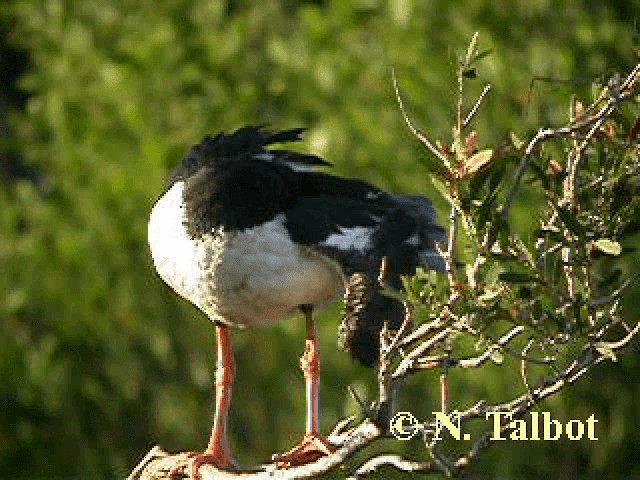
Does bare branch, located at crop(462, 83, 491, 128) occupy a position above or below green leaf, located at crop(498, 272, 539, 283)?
above

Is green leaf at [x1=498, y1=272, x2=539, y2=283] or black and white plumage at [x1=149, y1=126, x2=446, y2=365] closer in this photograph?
green leaf at [x1=498, y1=272, x2=539, y2=283]

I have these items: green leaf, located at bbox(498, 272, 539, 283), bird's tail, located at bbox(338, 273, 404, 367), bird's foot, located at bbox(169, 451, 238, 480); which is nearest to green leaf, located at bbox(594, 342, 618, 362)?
green leaf, located at bbox(498, 272, 539, 283)

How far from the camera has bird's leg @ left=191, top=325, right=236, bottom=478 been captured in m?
6.38

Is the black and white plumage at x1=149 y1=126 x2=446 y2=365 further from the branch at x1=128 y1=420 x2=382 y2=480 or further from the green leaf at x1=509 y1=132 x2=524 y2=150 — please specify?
the green leaf at x1=509 y1=132 x2=524 y2=150

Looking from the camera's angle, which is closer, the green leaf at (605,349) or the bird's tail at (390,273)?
the green leaf at (605,349)

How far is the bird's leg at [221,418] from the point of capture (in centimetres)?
638

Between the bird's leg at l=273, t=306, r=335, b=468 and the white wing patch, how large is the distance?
18.2 inches

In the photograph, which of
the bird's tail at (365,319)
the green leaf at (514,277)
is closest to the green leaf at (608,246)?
the green leaf at (514,277)

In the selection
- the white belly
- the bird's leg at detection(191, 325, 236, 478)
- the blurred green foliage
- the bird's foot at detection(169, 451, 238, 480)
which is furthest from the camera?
the blurred green foliage

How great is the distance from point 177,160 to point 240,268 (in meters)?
6.03

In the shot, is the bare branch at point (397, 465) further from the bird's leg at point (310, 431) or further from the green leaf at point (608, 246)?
the bird's leg at point (310, 431)

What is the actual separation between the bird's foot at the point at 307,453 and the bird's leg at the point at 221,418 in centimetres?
39

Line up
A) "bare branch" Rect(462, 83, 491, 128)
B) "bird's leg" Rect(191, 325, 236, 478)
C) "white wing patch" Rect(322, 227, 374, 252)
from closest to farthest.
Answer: "bare branch" Rect(462, 83, 491, 128)
"white wing patch" Rect(322, 227, 374, 252)
"bird's leg" Rect(191, 325, 236, 478)

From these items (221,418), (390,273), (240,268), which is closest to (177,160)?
(221,418)
